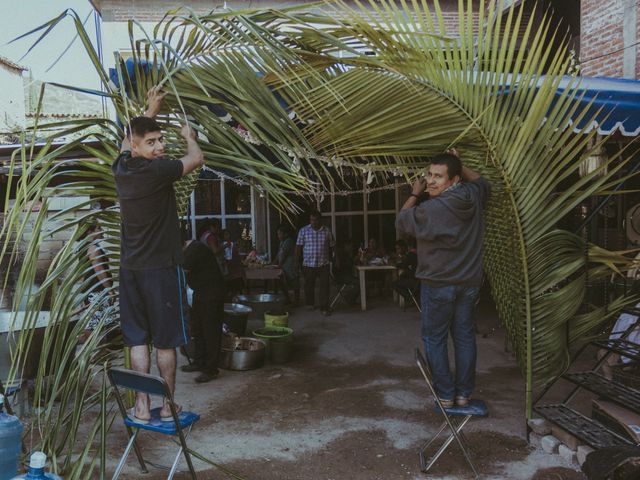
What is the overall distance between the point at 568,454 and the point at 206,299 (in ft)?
12.7

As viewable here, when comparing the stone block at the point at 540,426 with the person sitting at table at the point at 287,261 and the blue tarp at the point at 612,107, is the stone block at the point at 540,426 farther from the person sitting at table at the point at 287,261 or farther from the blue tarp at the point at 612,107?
the person sitting at table at the point at 287,261

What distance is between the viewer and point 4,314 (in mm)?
5031

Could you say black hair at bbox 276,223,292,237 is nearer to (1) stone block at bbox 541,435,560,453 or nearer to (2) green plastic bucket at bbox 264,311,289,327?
(2) green plastic bucket at bbox 264,311,289,327

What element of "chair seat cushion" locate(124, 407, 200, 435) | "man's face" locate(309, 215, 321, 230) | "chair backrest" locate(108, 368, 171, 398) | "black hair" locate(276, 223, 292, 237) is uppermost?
"man's face" locate(309, 215, 321, 230)

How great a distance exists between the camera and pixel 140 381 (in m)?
2.88

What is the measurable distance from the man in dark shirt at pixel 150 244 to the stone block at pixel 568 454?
2.66 metres

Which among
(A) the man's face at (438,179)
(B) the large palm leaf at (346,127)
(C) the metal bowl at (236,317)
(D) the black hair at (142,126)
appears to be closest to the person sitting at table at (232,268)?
(C) the metal bowl at (236,317)

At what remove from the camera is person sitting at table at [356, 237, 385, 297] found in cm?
1055

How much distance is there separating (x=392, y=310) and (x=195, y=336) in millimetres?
4319

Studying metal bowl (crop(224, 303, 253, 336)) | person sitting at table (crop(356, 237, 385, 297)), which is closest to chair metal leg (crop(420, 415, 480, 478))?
metal bowl (crop(224, 303, 253, 336))

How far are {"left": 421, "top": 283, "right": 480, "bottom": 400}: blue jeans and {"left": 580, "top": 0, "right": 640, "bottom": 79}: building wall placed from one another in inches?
205

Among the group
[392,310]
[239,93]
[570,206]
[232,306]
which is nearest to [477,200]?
[570,206]

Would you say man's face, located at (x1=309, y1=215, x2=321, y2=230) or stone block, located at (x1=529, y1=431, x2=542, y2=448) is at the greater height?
man's face, located at (x1=309, y1=215, x2=321, y2=230)

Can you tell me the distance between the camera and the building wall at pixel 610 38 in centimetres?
751
